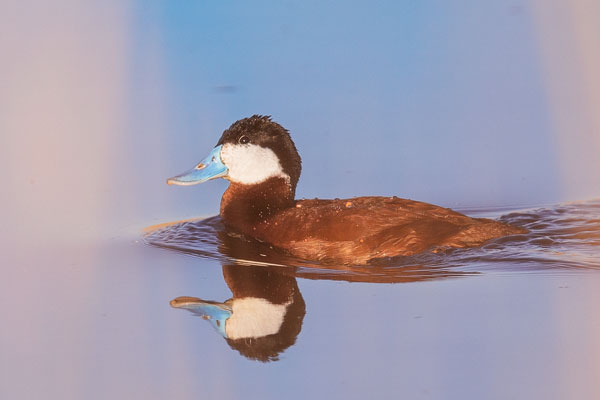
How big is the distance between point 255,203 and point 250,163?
0.30 m

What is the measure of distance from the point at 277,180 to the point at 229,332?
2353 millimetres

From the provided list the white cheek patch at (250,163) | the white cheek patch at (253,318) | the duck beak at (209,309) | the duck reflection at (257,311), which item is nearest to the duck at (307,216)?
the white cheek patch at (250,163)

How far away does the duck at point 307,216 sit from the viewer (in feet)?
21.9

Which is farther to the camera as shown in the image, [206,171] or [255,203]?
[206,171]

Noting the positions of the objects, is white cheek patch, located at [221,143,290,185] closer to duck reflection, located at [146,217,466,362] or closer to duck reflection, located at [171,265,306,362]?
duck reflection, located at [146,217,466,362]

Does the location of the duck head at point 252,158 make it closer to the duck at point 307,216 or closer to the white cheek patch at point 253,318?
the duck at point 307,216

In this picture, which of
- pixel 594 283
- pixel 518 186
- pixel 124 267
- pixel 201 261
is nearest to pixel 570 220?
pixel 518 186

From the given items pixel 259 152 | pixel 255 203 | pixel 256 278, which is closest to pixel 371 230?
pixel 256 278

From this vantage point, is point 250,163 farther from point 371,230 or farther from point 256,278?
point 256,278

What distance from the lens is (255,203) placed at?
24.9 ft

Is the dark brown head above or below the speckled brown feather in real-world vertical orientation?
above

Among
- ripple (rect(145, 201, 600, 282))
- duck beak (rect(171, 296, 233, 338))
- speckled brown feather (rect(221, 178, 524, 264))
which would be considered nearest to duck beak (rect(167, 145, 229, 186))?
ripple (rect(145, 201, 600, 282))

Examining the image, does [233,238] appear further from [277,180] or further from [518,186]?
[518,186]

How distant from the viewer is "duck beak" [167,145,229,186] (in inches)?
302
